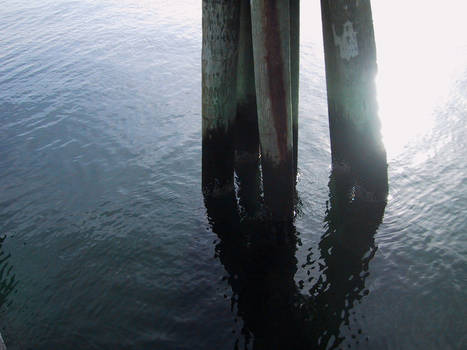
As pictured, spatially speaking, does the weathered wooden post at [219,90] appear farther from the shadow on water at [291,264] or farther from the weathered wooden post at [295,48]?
the weathered wooden post at [295,48]

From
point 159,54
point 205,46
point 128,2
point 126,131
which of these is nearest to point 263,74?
point 205,46

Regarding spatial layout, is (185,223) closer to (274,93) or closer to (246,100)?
(246,100)

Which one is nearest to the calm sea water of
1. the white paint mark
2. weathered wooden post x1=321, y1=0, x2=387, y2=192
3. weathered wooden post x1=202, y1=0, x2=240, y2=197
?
weathered wooden post x1=202, y1=0, x2=240, y2=197

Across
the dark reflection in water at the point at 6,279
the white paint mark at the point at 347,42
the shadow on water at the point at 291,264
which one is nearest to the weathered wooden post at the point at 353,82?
the white paint mark at the point at 347,42

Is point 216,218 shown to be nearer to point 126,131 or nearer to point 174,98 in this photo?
point 126,131

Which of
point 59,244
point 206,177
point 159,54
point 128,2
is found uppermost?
point 128,2

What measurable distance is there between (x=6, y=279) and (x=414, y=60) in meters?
20.4

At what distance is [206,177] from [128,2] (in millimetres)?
30842

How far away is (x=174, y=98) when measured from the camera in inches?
852

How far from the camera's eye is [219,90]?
1178 centimetres

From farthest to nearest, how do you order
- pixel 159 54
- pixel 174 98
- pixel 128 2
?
1. pixel 128 2
2. pixel 159 54
3. pixel 174 98

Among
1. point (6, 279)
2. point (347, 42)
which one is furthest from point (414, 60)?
point (6, 279)

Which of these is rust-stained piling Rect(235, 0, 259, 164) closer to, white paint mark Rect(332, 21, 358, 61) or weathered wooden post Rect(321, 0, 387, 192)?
weathered wooden post Rect(321, 0, 387, 192)

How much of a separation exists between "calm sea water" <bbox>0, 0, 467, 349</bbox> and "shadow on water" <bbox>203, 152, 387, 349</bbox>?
0.06 meters
